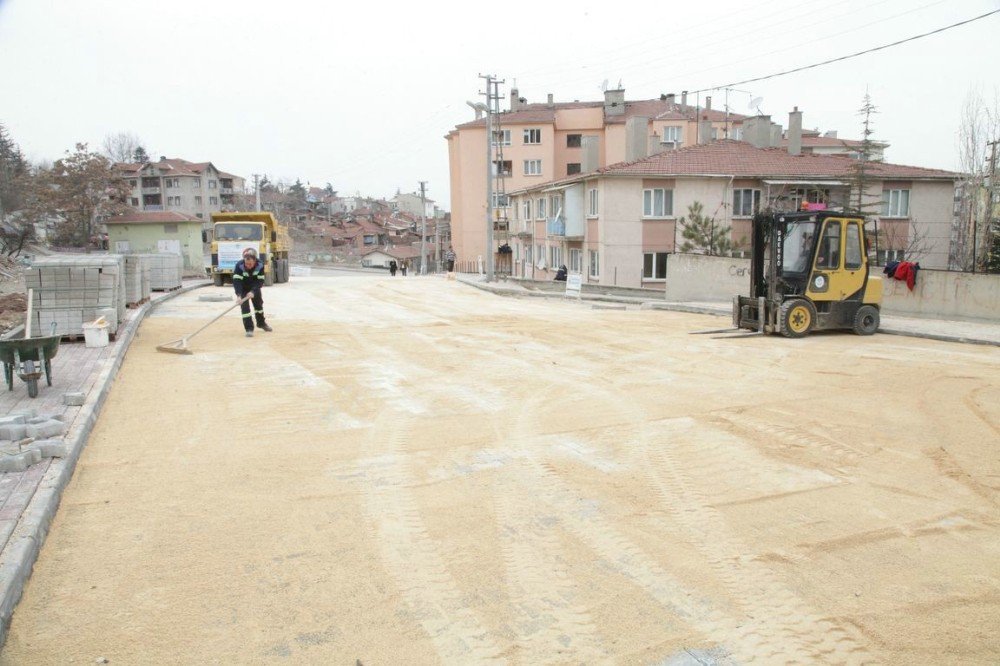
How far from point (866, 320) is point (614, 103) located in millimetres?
50002

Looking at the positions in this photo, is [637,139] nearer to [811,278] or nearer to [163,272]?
[163,272]

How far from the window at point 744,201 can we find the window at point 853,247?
20075 mm

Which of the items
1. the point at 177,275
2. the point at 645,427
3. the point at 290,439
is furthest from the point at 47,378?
the point at 177,275

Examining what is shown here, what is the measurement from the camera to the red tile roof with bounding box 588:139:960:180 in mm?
34500

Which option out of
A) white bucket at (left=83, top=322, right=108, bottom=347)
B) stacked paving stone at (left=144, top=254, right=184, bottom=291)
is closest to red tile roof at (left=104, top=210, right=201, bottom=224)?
stacked paving stone at (left=144, top=254, right=184, bottom=291)

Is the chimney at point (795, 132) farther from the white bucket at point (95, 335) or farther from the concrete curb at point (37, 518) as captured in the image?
the concrete curb at point (37, 518)

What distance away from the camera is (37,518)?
518cm

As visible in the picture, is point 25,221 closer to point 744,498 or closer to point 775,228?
point 775,228

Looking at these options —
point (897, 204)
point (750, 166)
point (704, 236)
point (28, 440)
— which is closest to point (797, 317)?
point (28, 440)

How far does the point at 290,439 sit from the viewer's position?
25.2ft

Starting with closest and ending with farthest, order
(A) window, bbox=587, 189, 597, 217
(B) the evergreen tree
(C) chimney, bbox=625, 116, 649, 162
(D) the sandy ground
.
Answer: (D) the sandy ground < (B) the evergreen tree < (A) window, bbox=587, 189, 597, 217 < (C) chimney, bbox=625, 116, 649, 162

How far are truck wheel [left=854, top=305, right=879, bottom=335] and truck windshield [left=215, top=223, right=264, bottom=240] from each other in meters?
25.5

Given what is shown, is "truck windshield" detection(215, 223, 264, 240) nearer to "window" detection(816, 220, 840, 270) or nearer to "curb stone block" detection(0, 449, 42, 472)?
"window" detection(816, 220, 840, 270)

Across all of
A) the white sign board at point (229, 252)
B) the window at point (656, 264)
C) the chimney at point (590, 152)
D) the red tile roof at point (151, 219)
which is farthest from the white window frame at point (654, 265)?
the red tile roof at point (151, 219)
